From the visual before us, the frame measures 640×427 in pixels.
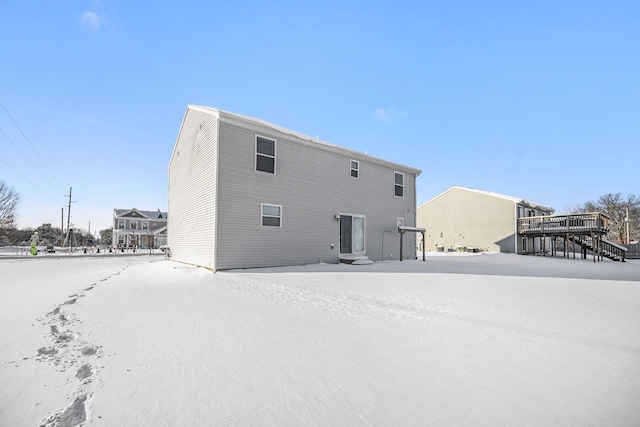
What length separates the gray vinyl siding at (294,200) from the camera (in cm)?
1005

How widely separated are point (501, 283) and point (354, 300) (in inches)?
175

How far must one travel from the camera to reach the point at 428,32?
12242 millimetres

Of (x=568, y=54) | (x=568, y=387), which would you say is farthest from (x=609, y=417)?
(x=568, y=54)

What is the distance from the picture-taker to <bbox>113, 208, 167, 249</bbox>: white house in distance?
138 ft

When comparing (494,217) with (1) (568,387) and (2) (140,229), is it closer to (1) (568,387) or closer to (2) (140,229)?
(1) (568,387)

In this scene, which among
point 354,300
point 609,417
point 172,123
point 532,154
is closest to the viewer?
point 609,417

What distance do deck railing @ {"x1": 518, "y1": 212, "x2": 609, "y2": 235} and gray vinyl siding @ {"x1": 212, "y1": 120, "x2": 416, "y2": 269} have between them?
12376 millimetres

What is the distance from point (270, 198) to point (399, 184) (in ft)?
25.9

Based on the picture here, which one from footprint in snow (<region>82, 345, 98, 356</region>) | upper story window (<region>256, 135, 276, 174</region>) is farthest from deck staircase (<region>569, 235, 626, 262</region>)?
footprint in snow (<region>82, 345, 98, 356</region>)

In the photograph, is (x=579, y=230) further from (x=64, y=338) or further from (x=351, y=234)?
(x=64, y=338)

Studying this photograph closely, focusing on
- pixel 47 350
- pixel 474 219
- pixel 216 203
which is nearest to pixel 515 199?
pixel 474 219

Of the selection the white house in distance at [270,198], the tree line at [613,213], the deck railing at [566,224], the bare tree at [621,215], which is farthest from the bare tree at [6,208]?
the bare tree at [621,215]

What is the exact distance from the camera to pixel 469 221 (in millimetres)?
24906

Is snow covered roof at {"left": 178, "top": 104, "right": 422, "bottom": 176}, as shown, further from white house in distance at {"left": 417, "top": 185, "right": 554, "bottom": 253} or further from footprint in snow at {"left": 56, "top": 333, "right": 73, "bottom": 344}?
white house in distance at {"left": 417, "top": 185, "right": 554, "bottom": 253}
